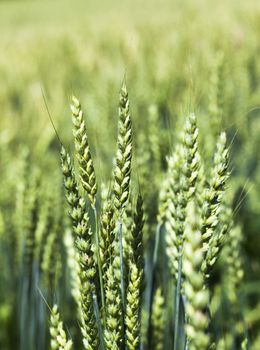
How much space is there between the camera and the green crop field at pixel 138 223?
47 cm

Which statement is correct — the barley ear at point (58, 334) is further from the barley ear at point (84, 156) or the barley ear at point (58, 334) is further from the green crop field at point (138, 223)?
the barley ear at point (84, 156)

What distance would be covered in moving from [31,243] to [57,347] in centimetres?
46

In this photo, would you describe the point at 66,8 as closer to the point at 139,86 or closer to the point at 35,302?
the point at 139,86

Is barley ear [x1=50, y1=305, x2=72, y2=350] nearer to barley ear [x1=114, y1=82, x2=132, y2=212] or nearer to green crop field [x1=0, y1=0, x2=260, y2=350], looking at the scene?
green crop field [x1=0, y1=0, x2=260, y2=350]

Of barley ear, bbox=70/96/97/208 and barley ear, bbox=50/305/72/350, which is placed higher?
barley ear, bbox=70/96/97/208

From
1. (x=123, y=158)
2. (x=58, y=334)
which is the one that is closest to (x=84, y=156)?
(x=123, y=158)

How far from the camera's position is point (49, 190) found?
95 centimetres

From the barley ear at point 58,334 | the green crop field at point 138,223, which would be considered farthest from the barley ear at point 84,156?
the barley ear at point 58,334

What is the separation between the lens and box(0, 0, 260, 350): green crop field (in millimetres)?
468

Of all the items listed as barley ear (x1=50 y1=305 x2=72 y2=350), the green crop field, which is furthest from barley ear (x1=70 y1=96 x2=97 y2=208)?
barley ear (x1=50 y1=305 x2=72 y2=350)

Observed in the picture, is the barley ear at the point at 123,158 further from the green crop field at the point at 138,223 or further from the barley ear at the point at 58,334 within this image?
the barley ear at the point at 58,334

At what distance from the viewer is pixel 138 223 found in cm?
53

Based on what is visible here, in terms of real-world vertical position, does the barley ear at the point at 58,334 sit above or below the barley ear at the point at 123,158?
below

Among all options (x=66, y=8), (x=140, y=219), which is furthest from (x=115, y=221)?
(x=66, y=8)
